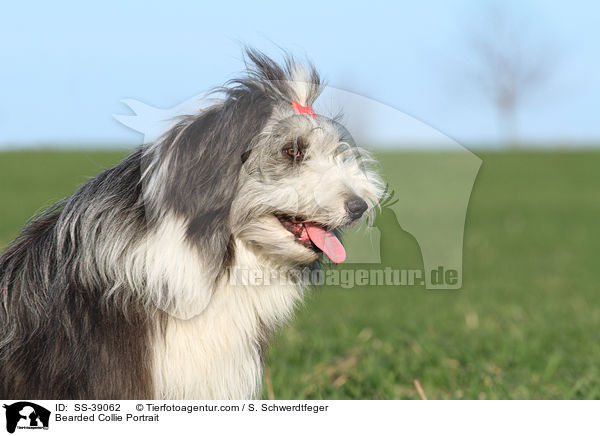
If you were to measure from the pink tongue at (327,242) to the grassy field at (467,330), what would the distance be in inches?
17.7

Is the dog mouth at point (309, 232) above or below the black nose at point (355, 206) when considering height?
below

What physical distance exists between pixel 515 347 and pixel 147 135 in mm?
3593

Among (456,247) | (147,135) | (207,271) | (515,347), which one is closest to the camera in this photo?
(207,271)

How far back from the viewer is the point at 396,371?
478 centimetres

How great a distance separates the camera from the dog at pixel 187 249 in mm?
2795

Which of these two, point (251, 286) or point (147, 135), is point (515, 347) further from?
point (147, 135)

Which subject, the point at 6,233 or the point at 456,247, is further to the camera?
the point at 6,233
